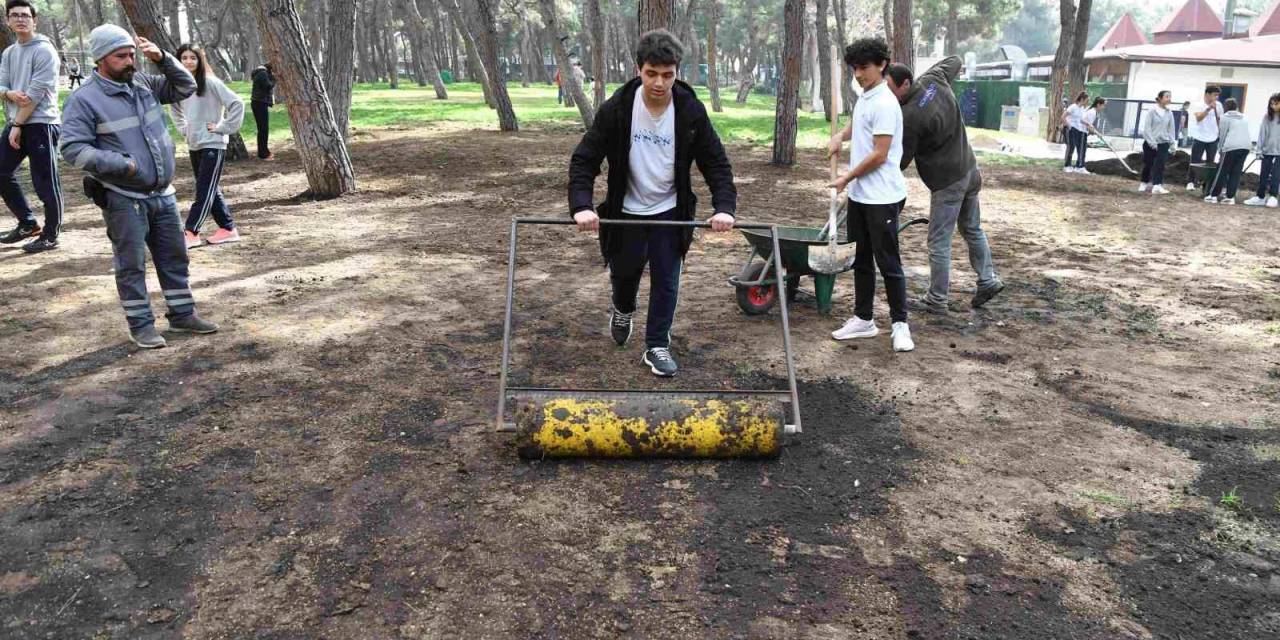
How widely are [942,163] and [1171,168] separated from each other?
41.5 ft

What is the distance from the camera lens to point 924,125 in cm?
615

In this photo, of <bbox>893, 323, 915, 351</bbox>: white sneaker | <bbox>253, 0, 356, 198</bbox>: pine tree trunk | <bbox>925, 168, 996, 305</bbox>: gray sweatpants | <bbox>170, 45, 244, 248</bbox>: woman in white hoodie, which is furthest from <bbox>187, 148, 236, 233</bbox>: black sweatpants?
<bbox>925, 168, 996, 305</bbox>: gray sweatpants

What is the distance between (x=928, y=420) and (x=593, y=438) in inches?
73.8

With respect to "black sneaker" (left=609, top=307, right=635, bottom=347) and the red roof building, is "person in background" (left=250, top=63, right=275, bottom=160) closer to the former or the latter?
"black sneaker" (left=609, top=307, right=635, bottom=347)

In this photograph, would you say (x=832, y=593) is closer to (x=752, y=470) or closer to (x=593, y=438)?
(x=752, y=470)

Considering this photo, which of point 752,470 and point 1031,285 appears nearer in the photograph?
point 752,470

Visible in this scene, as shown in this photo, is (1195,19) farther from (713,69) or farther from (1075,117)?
(1075,117)

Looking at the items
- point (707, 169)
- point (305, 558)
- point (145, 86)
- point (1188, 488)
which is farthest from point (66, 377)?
point (1188, 488)

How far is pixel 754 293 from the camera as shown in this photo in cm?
643

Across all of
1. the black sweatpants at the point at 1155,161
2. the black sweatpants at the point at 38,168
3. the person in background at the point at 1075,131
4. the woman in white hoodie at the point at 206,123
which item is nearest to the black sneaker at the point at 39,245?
the black sweatpants at the point at 38,168

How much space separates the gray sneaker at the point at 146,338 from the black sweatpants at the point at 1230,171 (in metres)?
14.7

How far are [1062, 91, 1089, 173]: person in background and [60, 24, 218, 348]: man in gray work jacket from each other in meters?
16.7

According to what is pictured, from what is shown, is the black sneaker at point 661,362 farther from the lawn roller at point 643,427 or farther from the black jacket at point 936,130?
the black jacket at point 936,130

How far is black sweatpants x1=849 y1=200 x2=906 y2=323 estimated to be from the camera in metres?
5.62
